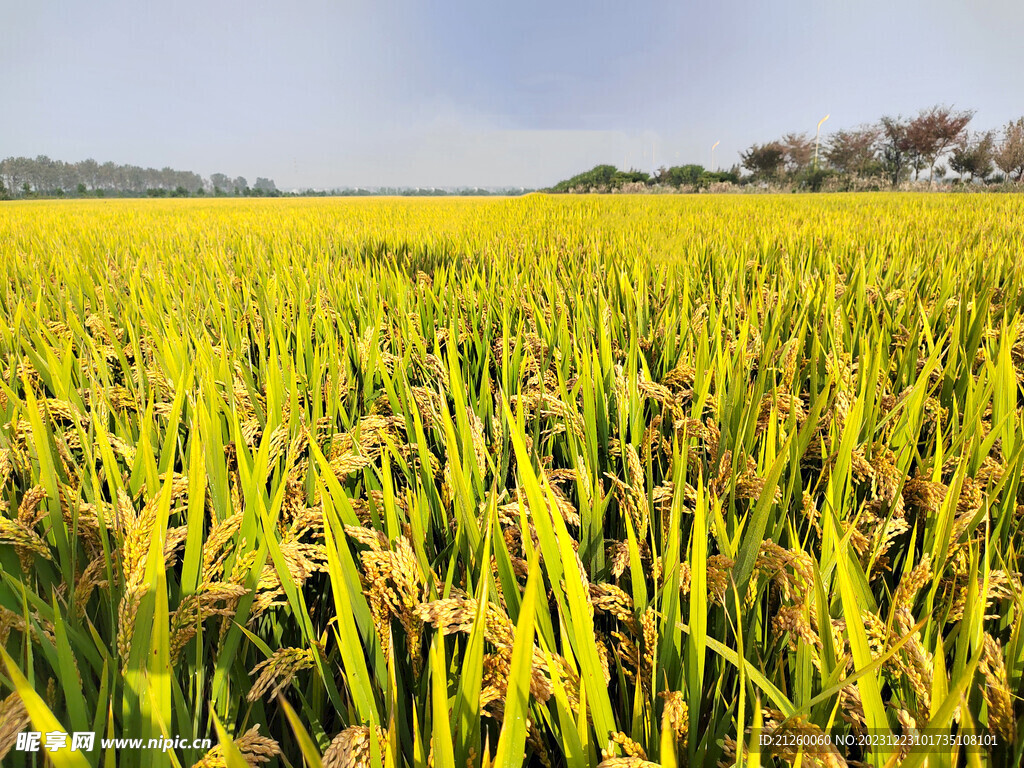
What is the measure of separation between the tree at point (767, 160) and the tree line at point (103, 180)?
60758mm

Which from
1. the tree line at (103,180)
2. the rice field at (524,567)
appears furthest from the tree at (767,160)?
the tree line at (103,180)

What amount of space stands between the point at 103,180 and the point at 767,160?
104896mm

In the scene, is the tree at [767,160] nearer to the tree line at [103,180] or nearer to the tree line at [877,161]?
the tree line at [877,161]

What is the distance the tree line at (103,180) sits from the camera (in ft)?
251

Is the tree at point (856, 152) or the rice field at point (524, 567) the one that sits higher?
the tree at point (856, 152)

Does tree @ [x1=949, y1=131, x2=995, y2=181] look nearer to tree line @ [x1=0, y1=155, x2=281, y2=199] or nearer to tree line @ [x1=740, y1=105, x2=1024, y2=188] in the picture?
tree line @ [x1=740, y1=105, x2=1024, y2=188]

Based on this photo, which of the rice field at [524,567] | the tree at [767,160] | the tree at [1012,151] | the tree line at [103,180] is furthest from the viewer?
the tree line at [103,180]

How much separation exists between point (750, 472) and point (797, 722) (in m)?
0.41

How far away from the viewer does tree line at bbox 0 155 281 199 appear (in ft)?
251

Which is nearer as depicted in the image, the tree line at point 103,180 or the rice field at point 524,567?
the rice field at point 524,567

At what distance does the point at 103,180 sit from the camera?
299 feet

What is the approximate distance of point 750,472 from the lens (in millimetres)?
840

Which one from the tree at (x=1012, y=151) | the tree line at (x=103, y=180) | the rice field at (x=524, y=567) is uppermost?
the tree line at (x=103, y=180)

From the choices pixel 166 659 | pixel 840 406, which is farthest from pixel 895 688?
pixel 166 659
